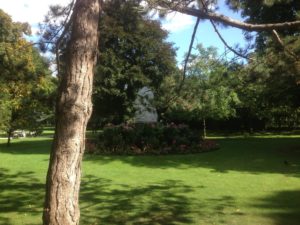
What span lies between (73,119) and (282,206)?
5.69 metres

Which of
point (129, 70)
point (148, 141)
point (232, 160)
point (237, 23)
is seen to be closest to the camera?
point (237, 23)

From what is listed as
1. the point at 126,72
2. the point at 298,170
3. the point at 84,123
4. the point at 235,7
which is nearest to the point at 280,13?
the point at 298,170

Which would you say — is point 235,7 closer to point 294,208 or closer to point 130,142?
point 294,208

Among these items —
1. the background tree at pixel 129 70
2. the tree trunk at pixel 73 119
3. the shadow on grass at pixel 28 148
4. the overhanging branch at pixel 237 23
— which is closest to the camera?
the tree trunk at pixel 73 119

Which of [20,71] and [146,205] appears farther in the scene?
[20,71]

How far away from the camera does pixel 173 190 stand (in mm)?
10531

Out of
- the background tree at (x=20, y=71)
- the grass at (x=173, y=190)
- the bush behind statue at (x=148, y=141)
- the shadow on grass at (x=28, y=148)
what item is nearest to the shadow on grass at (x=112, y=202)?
the grass at (x=173, y=190)

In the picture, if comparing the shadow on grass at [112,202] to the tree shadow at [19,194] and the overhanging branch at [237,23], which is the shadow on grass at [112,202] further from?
the overhanging branch at [237,23]

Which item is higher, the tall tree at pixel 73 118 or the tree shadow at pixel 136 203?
the tall tree at pixel 73 118

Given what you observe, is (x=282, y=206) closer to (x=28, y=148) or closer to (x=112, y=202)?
(x=112, y=202)

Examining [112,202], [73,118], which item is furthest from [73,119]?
[112,202]

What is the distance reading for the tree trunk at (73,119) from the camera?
427 centimetres

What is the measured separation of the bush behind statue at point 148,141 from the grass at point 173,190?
2.31 meters

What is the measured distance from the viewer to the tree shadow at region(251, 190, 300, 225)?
757 cm
